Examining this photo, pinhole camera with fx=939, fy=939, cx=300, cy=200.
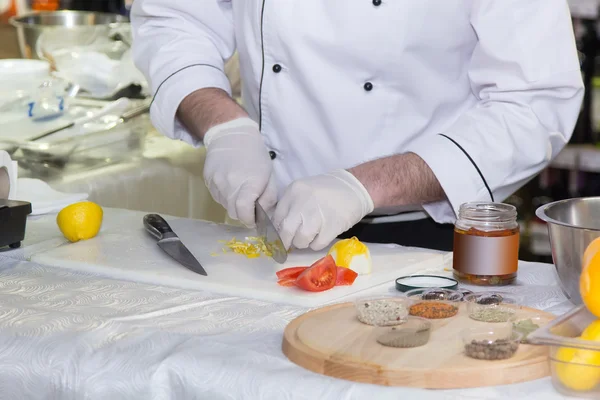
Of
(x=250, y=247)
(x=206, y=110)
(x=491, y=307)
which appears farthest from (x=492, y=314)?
(x=206, y=110)

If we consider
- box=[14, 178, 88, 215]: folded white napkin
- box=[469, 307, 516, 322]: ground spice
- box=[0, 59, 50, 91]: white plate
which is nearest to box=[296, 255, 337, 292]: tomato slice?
box=[469, 307, 516, 322]: ground spice

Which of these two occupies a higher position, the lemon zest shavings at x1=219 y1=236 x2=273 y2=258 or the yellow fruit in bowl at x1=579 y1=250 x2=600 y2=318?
the yellow fruit in bowl at x1=579 y1=250 x2=600 y2=318

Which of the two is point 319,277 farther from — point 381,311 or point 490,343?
point 490,343

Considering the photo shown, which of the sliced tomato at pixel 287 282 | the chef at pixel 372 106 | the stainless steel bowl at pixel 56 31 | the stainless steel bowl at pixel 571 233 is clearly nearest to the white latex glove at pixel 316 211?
the chef at pixel 372 106

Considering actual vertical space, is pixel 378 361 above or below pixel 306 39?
below

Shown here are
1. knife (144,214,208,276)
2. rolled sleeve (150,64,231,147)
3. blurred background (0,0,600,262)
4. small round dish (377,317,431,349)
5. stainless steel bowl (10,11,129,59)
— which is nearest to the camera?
small round dish (377,317,431,349)

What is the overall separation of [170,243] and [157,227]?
0.08 m

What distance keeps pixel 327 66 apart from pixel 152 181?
1.96 feet

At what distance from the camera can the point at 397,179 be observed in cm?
148

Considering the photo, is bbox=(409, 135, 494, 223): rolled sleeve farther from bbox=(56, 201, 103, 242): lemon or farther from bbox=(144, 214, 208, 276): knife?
bbox=(56, 201, 103, 242): lemon

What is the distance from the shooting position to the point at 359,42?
1.57 meters

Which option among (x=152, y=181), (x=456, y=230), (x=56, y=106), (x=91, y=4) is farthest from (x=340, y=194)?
(x=91, y=4)

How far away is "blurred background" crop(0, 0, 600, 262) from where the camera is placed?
1.96 meters

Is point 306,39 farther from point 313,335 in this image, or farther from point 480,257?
point 313,335
